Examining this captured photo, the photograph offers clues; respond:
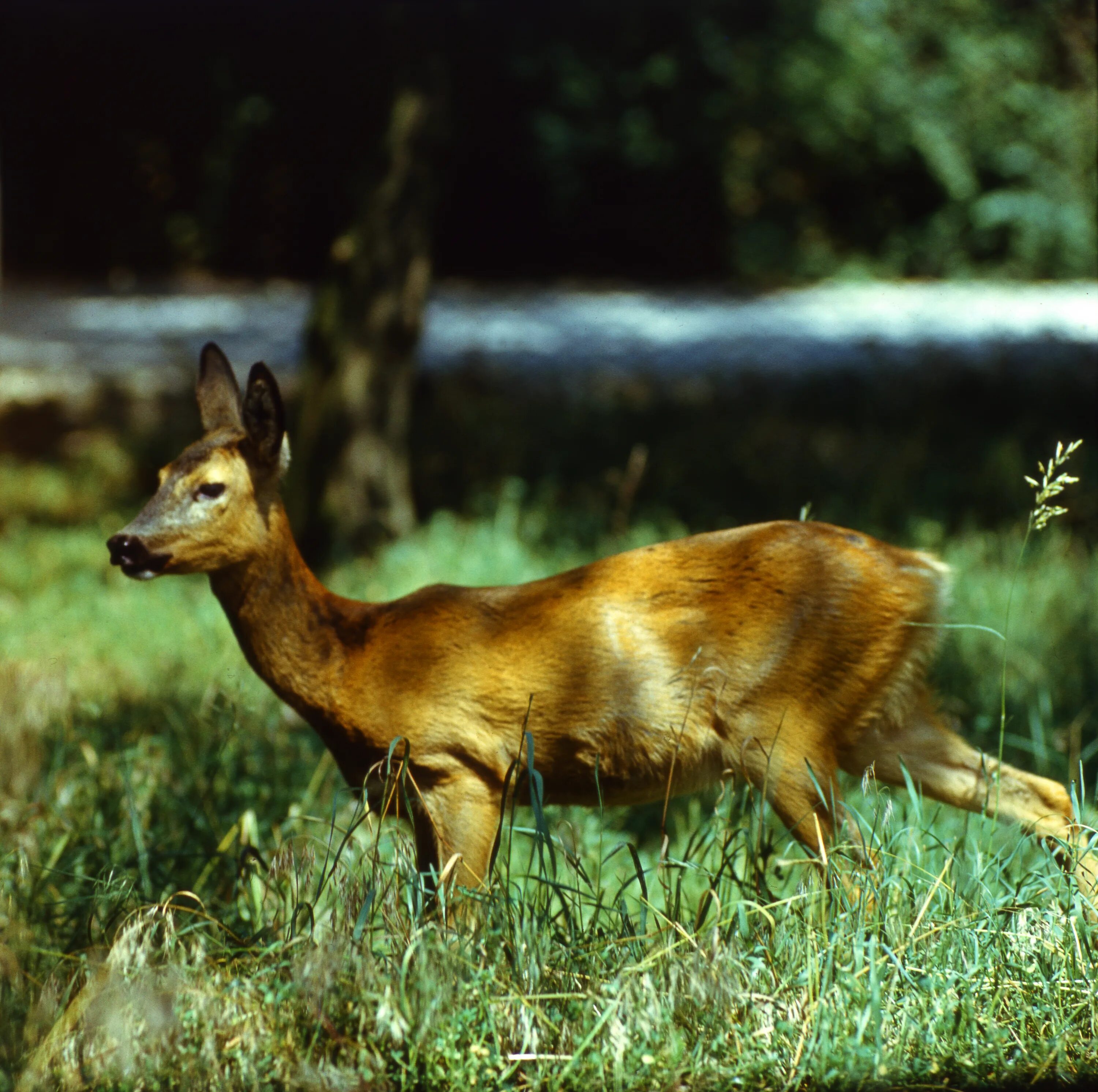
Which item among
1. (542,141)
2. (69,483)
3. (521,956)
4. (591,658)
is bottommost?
(69,483)

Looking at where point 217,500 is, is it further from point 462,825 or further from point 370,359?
point 370,359

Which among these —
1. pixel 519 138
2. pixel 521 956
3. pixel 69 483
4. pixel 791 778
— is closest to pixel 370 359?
pixel 69 483

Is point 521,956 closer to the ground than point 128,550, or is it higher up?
closer to the ground

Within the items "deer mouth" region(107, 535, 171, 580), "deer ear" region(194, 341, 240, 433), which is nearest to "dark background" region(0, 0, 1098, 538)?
"deer ear" region(194, 341, 240, 433)

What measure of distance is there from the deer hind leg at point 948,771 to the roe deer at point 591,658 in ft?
0.46

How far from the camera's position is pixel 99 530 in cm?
765

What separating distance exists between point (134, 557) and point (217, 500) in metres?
0.24

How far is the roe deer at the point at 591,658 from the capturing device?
3.15m

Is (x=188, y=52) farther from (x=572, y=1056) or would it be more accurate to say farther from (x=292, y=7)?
(x=572, y=1056)

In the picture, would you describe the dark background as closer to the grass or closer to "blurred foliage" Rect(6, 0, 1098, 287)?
"blurred foliage" Rect(6, 0, 1098, 287)

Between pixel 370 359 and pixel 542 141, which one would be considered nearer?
pixel 370 359

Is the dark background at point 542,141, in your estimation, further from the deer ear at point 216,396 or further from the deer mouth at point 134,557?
the deer mouth at point 134,557

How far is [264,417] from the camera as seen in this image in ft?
10.4

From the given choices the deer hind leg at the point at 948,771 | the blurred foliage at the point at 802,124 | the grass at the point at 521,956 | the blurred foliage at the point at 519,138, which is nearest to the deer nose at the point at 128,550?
the grass at the point at 521,956
